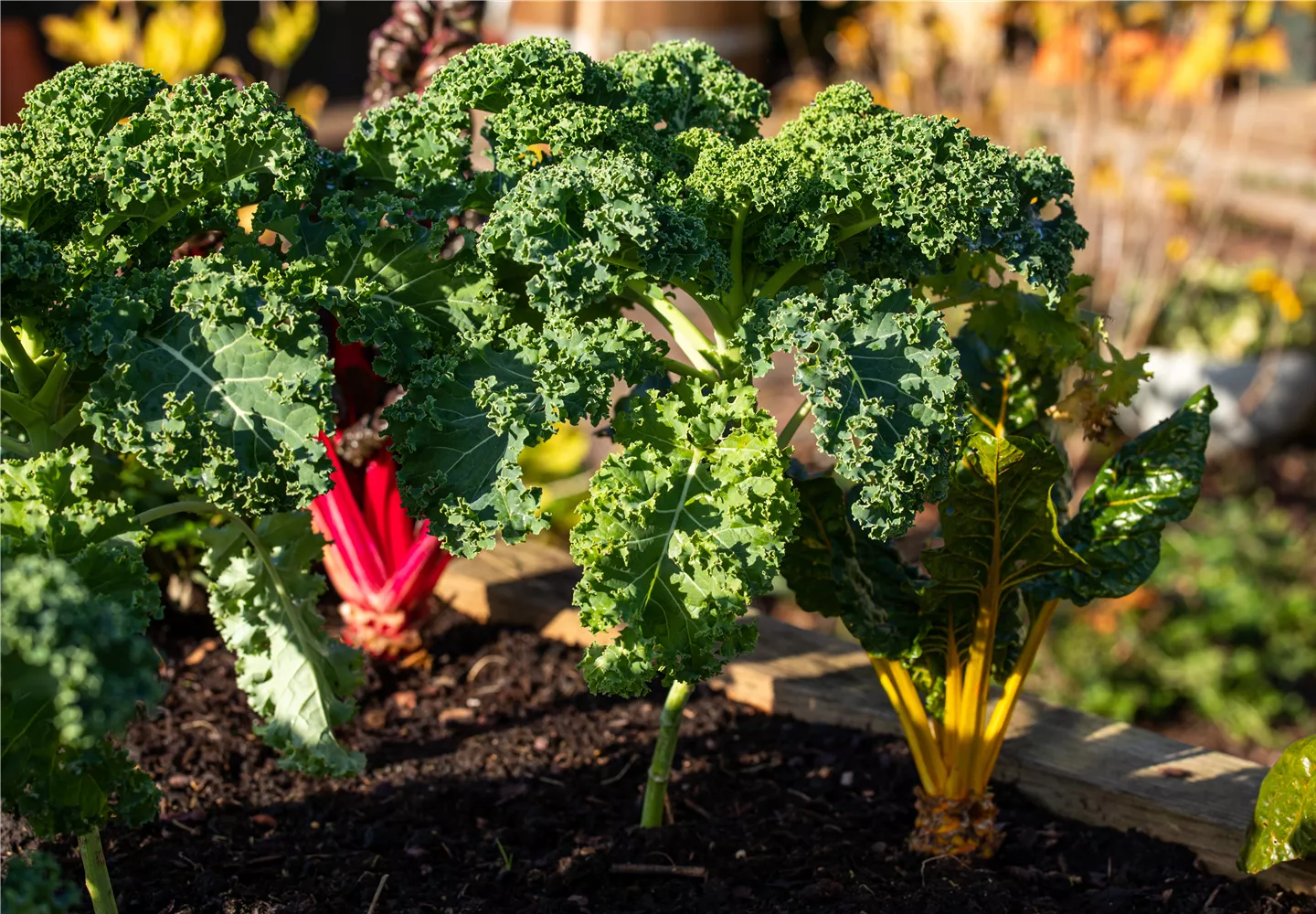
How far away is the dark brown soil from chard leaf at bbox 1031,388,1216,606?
0.55 m

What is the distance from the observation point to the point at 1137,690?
163 inches

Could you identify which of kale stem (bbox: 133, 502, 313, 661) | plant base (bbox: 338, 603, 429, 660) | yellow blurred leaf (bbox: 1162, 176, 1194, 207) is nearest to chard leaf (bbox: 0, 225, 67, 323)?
kale stem (bbox: 133, 502, 313, 661)

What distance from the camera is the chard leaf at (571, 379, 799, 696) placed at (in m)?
1.71

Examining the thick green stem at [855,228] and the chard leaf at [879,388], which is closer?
the chard leaf at [879,388]

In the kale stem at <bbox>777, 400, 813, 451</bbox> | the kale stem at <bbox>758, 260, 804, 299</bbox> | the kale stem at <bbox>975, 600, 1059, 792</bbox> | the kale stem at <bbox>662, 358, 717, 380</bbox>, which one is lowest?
the kale stem at <bbox>975, 600, 1059, 792</bbox>

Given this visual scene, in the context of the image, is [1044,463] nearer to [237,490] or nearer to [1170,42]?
[237,490]

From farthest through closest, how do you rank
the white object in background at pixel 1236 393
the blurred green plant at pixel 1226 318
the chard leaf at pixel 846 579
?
the blurred green plant at pixel 1226 318 < the white object in background at pixel 1236 393 < the chard leaf at pixel 846 579

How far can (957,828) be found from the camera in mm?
2297

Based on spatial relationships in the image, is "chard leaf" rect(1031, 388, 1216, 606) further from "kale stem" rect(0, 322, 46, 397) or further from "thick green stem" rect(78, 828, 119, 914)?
"kale stem" rect(0, 322, 46, 397)

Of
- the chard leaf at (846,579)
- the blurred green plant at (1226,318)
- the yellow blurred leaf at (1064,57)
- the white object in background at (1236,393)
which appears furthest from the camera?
the blurred green plant at (1226,318)

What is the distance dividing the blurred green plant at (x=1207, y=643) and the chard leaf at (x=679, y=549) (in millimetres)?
2626

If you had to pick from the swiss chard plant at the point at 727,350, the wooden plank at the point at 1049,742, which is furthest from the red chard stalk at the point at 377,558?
the swiss chard plant at the point at 727,350

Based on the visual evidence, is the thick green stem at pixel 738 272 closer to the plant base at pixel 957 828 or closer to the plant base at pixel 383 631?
the plant base at pixel 957 828

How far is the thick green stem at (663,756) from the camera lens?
2090 mm
